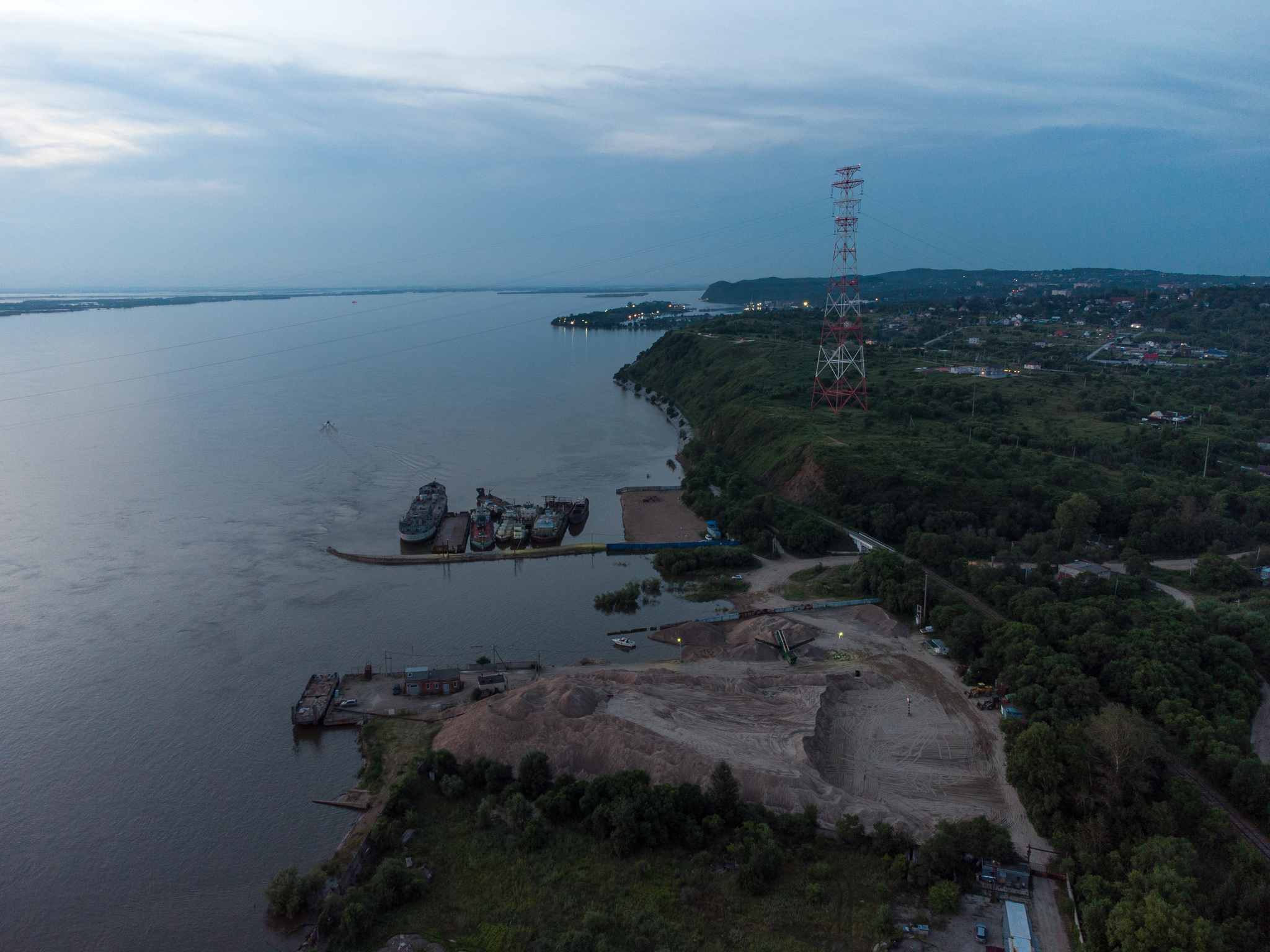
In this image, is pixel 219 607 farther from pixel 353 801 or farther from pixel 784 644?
pixel 784 644

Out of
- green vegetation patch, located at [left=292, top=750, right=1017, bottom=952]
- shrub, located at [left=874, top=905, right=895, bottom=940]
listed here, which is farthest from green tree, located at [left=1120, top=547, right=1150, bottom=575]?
shrub, located at [left=874, top=905, right=895, bottom=940]

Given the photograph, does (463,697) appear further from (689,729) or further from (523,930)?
(523,930)

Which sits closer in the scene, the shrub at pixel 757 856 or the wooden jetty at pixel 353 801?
the shrub at pixel 757 856

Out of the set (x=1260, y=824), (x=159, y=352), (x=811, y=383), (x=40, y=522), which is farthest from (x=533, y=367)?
(x=1260, y=824)

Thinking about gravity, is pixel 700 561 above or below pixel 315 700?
above

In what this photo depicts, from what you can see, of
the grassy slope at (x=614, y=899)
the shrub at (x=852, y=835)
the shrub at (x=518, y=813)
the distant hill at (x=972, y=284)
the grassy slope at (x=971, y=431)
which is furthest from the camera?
the distant hill at (x=972, y=284)

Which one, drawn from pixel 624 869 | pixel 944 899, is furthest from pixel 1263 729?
pixel 624 869

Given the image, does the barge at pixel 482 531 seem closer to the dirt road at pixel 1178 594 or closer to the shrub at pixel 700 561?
the shrub at pixel 700 561

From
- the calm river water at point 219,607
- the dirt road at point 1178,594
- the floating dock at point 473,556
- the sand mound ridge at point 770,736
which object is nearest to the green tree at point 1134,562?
the dirt road at point 1178,594
